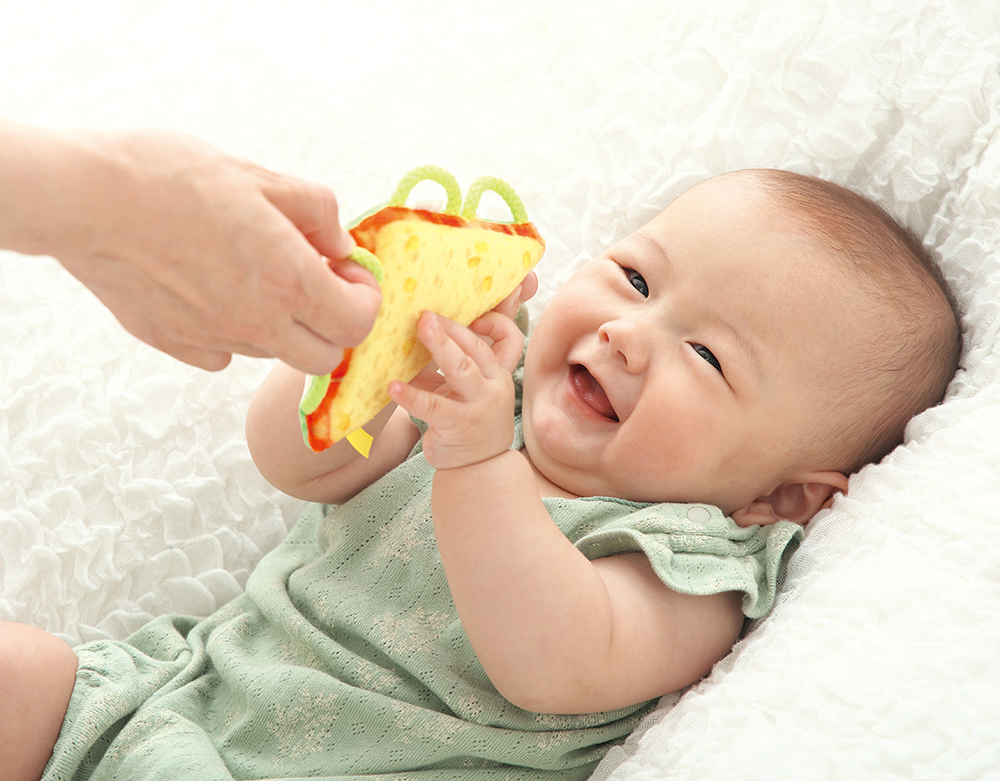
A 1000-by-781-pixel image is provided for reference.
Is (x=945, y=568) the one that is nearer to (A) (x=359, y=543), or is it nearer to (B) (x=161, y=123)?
(A) (x=359, y=543)

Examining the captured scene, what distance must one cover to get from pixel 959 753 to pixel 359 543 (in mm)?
713

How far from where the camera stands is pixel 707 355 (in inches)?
42.8

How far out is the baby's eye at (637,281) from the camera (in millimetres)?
1146

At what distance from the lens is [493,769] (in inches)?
39.9

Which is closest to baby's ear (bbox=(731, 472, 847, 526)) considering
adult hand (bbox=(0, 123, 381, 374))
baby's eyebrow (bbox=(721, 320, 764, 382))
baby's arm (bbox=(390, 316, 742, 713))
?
baby's eyebrow (bbox=(721, 320, 764, 382))

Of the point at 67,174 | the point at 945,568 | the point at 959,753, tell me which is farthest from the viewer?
the point at 945,568

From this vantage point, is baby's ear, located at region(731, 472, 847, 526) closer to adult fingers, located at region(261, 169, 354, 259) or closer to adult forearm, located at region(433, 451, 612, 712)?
adult forearm, located at region(433, 451, 612, 712)

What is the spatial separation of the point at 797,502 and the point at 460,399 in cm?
55

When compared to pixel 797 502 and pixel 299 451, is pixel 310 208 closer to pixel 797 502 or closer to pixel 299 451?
pixel 299 451

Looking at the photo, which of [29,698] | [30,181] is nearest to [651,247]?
[30,181]

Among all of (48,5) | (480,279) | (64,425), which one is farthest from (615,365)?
(48,5)

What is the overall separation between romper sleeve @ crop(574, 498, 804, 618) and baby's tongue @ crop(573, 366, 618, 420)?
11 cm

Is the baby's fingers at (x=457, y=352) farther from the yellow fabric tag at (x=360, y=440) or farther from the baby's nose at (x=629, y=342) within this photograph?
the baby's nose at (x=629, y=342)

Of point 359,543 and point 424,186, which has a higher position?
point 424,186
